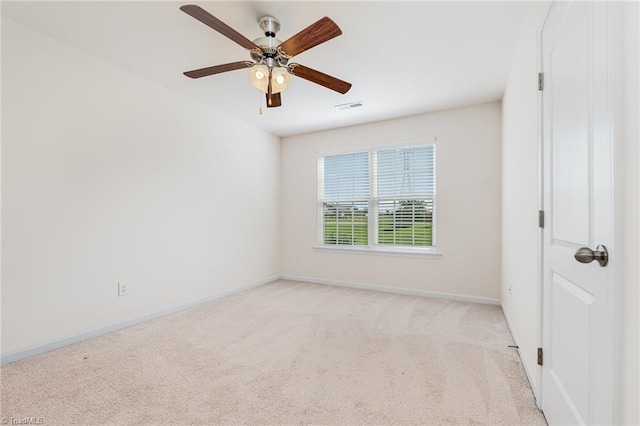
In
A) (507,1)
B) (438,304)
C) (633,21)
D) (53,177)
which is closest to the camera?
(633,21)

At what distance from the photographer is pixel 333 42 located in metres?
2.35

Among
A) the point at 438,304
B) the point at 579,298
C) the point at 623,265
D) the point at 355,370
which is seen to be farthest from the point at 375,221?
the point at 623,265

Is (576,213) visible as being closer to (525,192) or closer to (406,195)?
(525,192)

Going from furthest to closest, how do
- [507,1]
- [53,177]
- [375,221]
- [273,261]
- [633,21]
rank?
[273,261] → [375,221] → [53,177] → [507,1] → [633,21]

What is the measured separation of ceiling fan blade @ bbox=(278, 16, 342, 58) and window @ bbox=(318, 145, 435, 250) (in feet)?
8.68

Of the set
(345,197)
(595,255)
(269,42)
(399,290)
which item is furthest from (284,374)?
(345,197)

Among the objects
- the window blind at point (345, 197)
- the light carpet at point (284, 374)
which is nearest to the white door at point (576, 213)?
the light carpet at point (284, 374)

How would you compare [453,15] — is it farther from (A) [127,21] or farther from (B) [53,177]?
(B) [53,177]

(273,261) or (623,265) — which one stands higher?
(623,265)

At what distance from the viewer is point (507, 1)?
1.92 meters

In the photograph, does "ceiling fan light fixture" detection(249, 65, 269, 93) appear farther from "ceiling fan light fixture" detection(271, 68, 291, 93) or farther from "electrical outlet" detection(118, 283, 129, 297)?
"electrical outlet" detection(118, 283, 129, 297)

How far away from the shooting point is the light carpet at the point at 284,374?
5.34 ft

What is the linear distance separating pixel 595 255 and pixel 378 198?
136 inches

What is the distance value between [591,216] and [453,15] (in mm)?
1729
